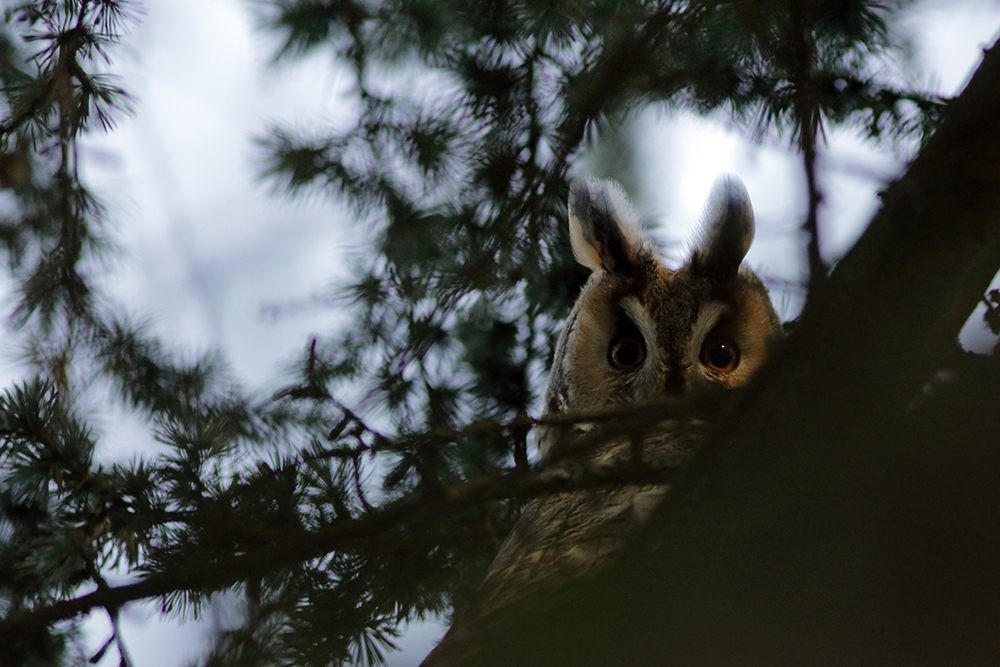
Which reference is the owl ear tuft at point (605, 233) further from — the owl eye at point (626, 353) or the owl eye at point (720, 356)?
the owl eye at point (720, 356)

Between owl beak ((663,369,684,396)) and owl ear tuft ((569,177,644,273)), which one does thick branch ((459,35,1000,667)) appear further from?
owl ear tuft ((569,177,644,273))

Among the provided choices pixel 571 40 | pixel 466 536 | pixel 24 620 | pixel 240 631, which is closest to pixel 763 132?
pixel 571 40

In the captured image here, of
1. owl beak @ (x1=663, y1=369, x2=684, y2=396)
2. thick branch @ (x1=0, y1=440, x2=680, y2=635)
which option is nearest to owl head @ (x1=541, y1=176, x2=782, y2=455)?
owl beak @ (x1=663, y1=369, x2=684, y2=396)

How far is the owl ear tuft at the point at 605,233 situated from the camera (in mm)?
2479

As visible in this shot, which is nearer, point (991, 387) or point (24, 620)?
point (991, 387)

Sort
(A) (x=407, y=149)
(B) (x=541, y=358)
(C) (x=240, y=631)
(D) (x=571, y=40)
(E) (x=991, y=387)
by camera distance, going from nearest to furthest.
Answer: (E) (x=991, y=387) < (C) (x=240, y=631) < (D) (x=571, y=40) < (A) (x=407, y=149) < (B) (x=541, y=358)

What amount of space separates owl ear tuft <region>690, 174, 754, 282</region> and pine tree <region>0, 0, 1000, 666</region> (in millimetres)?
284

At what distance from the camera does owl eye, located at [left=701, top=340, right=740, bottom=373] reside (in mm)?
2281

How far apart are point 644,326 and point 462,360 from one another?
526 millimetres

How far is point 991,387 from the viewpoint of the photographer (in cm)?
100

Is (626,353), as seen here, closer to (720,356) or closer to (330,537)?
(720,356)

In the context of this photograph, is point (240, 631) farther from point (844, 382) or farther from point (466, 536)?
point (844, 382)

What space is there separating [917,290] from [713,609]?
482 mm

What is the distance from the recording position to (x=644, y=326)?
2.30 metres
